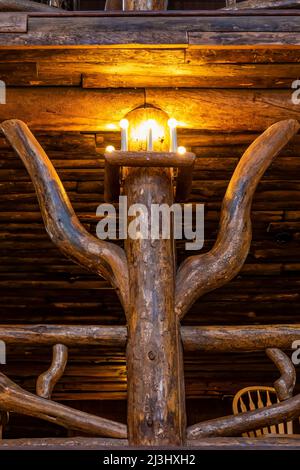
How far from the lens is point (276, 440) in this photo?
326 cm

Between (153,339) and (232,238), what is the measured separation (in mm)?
765

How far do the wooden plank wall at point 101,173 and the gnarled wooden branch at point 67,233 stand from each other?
1.34 feet

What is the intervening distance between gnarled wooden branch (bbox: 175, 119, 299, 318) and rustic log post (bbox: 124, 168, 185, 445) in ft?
0.33

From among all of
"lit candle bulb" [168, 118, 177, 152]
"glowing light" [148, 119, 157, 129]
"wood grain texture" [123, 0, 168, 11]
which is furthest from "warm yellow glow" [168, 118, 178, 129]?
"wood grain texture" [123, 0, 168, 11]


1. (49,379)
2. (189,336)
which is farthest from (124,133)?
(49,379)

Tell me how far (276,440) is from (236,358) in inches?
169

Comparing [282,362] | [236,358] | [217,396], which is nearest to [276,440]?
[282,362]

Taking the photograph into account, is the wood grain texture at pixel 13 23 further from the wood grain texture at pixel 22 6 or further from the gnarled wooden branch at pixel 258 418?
the gnarled wooden branch at pixel 258 418

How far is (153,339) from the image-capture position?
327cm

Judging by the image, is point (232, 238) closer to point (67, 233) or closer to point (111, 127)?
point (67, 233)

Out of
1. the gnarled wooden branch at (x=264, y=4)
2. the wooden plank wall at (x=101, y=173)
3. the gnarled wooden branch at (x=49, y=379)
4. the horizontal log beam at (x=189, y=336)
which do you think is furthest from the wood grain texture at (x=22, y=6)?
the gnarled wooden branch at (x=49, y=379)

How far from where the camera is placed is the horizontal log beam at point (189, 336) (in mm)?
3441
